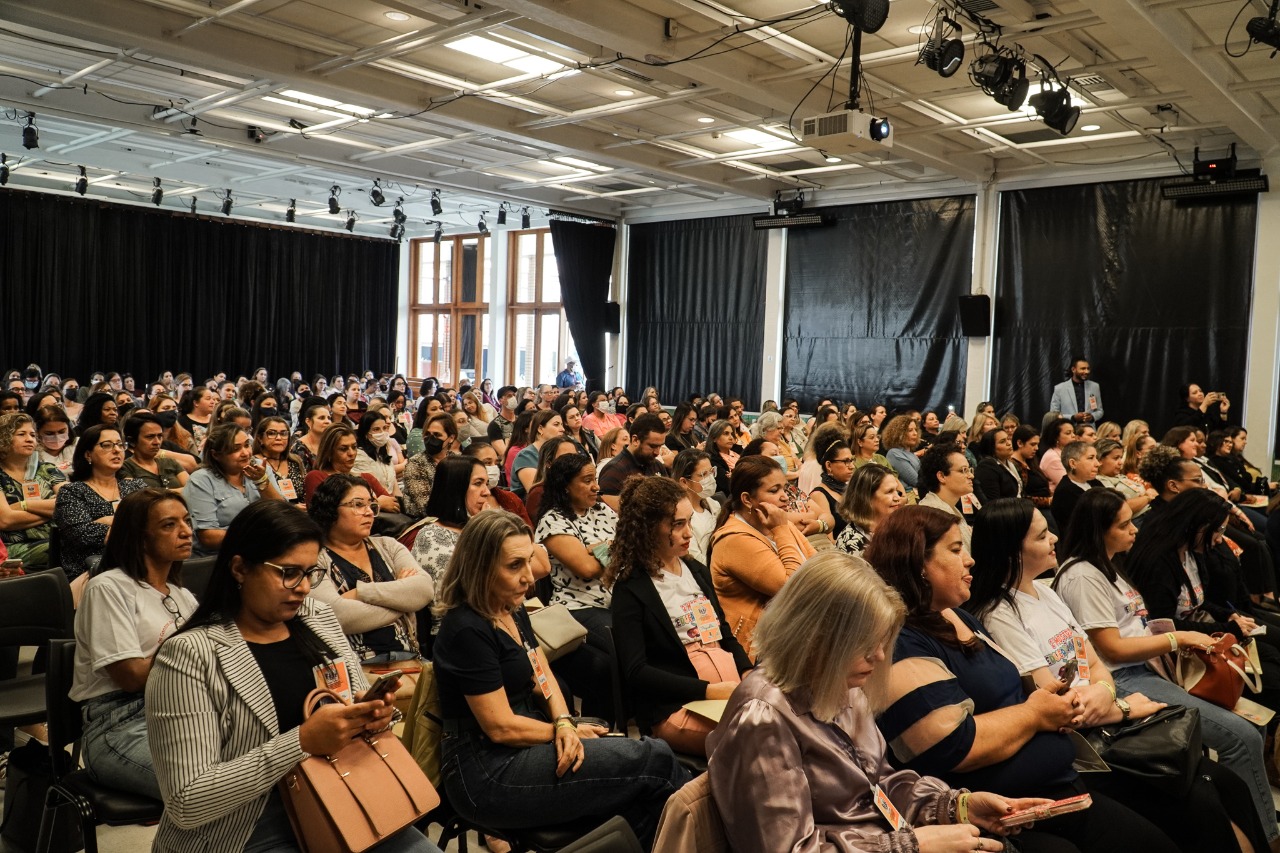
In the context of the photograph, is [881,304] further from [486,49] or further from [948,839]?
[948,839]

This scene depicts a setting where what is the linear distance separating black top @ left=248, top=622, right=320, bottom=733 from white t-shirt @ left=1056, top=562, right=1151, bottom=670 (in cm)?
239

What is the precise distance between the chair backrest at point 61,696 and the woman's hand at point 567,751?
→ 3.96ft

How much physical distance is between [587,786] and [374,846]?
1.70 ft

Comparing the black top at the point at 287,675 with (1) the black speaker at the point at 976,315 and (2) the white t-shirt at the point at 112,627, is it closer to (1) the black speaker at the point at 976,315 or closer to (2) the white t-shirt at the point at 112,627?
(2) the white t-shirt at the point at 112,627

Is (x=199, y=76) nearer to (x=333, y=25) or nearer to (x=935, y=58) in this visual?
(x=333, y=25)

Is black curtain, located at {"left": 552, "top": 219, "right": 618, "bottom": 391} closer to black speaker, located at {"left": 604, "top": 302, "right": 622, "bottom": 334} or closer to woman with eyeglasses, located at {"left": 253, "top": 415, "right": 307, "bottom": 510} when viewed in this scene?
black speaker, located at {"left": 604, "top": 302, "right": 622, "bottom": 334}

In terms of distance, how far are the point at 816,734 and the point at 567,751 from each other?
71 centimetres

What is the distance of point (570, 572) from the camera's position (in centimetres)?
357

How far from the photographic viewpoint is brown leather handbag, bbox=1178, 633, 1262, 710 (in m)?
3.09

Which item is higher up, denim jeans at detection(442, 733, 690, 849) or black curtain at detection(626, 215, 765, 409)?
black curtain at detection(626, 215, 765, 409)

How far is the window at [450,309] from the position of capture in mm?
19312

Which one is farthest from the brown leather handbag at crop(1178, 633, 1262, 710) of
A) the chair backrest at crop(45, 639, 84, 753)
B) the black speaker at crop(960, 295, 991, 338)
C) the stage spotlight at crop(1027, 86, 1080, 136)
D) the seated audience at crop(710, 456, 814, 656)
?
the black speaker at crop(960, 295, 991, 338)

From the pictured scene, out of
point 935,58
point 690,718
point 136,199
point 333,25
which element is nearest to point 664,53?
point 935,58

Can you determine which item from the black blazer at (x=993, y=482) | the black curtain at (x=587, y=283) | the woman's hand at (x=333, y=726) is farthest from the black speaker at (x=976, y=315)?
the woman's hand at (x=333, y=726)
